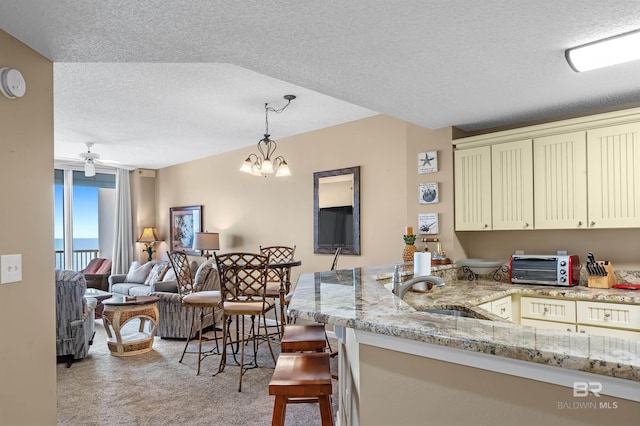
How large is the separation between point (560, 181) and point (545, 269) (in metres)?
0.70

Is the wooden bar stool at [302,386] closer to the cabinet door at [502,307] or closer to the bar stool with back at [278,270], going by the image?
the cabinet door at [502,307]

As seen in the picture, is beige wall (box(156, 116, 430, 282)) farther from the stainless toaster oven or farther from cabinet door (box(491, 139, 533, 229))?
the stainless toaster oven

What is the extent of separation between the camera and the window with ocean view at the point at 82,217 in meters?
7.32

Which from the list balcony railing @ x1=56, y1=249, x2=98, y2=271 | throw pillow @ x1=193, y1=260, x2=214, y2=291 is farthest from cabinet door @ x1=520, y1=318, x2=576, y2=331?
balcony railing @ x1=56, y1=249, x2=98, y2=271

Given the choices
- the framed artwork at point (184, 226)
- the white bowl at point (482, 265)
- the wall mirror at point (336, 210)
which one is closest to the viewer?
the white bowl at point (482, 265)

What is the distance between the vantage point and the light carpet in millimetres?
2832

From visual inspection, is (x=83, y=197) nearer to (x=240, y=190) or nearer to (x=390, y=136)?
(x=240, y=190)

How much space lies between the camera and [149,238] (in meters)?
7.77

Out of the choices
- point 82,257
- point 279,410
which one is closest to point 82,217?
point 82,257

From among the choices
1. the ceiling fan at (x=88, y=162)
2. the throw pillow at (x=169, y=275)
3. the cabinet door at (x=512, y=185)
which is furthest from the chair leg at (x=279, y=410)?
the ceiling fan at (x=88, y=162)

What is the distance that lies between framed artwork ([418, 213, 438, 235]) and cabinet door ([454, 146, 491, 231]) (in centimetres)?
20

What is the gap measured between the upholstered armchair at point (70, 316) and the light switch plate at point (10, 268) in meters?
2.32

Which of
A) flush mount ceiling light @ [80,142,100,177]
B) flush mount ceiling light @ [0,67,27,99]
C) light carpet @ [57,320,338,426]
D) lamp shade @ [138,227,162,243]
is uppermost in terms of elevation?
flush mount ceiling light @ [80,142,100,177]

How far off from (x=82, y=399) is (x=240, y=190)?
3721mm
